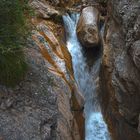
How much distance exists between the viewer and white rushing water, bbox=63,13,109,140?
33.7 ft

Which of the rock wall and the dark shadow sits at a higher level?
the dark shadow

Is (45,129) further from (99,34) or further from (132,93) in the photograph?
(99,34)

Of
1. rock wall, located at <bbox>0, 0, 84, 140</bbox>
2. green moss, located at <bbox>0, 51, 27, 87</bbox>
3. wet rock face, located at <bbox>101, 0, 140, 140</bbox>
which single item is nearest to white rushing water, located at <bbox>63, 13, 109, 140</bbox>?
wet rock face, located at <bbox>101, 0, 140, 140</bbox>

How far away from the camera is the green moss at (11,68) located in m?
6.56

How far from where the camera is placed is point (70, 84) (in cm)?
938

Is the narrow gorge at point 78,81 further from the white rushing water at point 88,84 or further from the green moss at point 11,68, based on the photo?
the green moss at point 11,68

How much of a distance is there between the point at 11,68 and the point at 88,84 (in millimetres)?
4920

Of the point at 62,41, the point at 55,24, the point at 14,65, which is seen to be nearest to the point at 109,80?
the point at 62,41

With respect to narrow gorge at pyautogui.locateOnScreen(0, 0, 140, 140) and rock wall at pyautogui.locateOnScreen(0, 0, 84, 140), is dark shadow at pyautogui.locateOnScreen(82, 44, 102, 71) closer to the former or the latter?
narrow gorge at pyautogui.locateOnScreen(0, 0, 140, 140)

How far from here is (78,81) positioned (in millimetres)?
11328

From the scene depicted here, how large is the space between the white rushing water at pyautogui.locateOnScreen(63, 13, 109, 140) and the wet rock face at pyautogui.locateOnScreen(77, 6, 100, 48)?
326 millimetres

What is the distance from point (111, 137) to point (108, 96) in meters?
1.14

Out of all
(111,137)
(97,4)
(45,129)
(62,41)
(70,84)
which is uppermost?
(97,4)

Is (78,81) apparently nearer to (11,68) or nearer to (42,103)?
(42,103)
